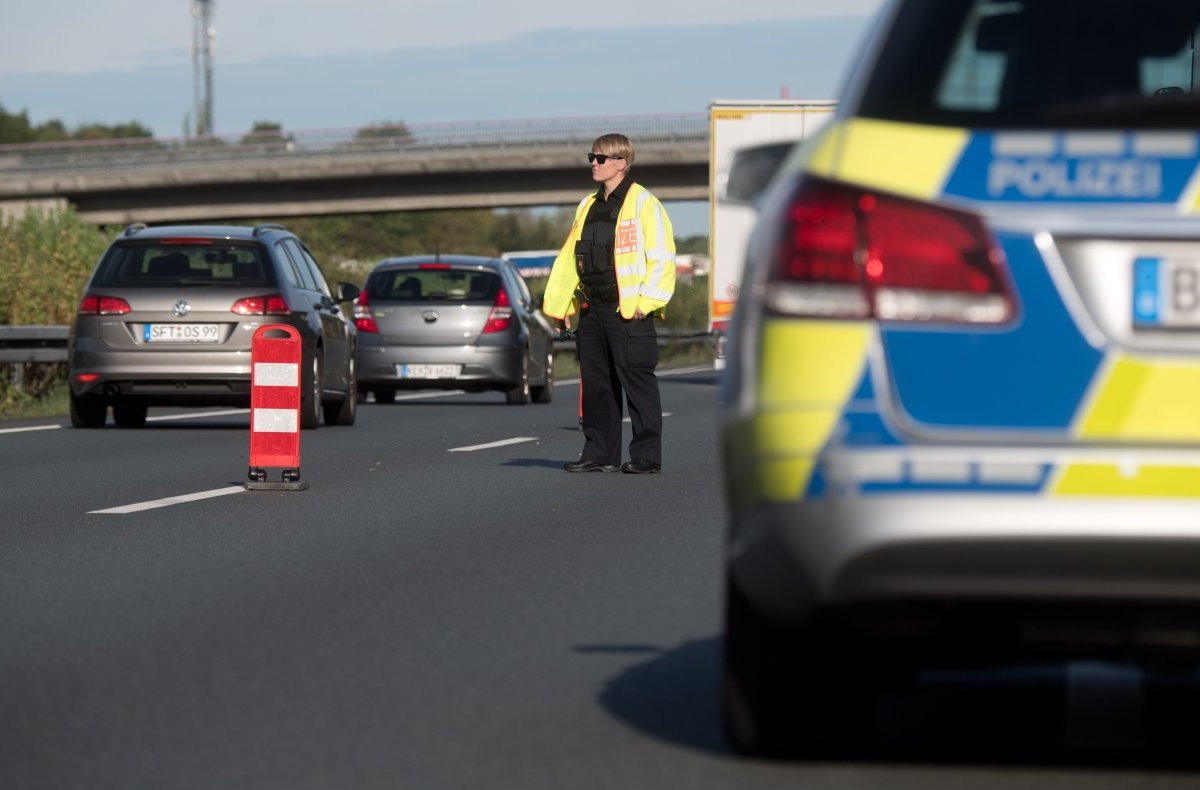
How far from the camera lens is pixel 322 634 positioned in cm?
679

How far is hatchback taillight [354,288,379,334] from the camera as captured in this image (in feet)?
80.9

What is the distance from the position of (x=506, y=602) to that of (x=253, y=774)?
2796 mm

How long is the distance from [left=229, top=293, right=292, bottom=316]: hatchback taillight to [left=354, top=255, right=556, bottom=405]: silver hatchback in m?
6.34

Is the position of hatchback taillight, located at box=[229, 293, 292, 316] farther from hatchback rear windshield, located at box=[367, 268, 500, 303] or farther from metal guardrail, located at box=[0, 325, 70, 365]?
hatchback rear windshield, located at box=[367, 268, 500, 303]

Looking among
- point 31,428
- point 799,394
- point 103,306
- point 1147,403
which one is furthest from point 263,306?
point 1147,403

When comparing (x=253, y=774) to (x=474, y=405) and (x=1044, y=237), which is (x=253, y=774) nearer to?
(x=1044, y=237)

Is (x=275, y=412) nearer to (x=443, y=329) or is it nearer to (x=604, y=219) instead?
(x=604, y=219)

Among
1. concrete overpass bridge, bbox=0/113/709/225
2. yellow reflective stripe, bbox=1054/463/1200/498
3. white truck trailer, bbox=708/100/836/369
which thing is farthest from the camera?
concrete overpass bridge, bbox=0/113/709/225

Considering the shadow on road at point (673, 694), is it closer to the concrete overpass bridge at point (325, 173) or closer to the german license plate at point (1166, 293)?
the german license plate at point (1166, 293)

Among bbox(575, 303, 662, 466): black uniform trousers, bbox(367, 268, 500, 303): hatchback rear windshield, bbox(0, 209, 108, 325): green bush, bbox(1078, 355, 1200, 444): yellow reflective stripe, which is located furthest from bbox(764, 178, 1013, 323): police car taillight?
bbox(0, 209, 108, 325): green bush

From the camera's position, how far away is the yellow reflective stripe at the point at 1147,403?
409 cm

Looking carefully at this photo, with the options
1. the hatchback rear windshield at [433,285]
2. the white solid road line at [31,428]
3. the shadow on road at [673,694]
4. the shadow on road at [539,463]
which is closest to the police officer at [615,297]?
the shadow on road at [539,463]

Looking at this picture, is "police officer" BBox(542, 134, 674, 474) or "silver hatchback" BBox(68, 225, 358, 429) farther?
"silver hatchback" BBox(68, 225, 358, 429)

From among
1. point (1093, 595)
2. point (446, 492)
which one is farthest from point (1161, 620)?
point (446, 492)
